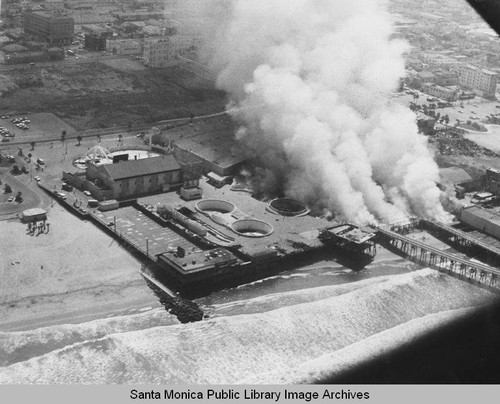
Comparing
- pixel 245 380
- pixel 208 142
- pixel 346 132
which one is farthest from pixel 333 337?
pixel 208 142

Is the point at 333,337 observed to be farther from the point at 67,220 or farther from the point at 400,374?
the point at 67,220

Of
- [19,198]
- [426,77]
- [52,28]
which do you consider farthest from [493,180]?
[52,28]

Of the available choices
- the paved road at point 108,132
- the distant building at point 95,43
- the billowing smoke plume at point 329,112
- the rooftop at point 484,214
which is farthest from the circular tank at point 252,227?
the distant building at point 95,43

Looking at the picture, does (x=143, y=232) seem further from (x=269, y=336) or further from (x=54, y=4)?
(x=54, y=4)

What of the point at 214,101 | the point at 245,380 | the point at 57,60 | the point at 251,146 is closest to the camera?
the point at 245,380

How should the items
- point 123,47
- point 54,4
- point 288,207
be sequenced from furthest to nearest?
point 54,4, point 123,47, point 288,207

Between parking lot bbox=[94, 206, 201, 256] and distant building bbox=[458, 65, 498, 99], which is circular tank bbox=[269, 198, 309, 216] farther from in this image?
distant building bbox=[458, 65, 498, 99]
